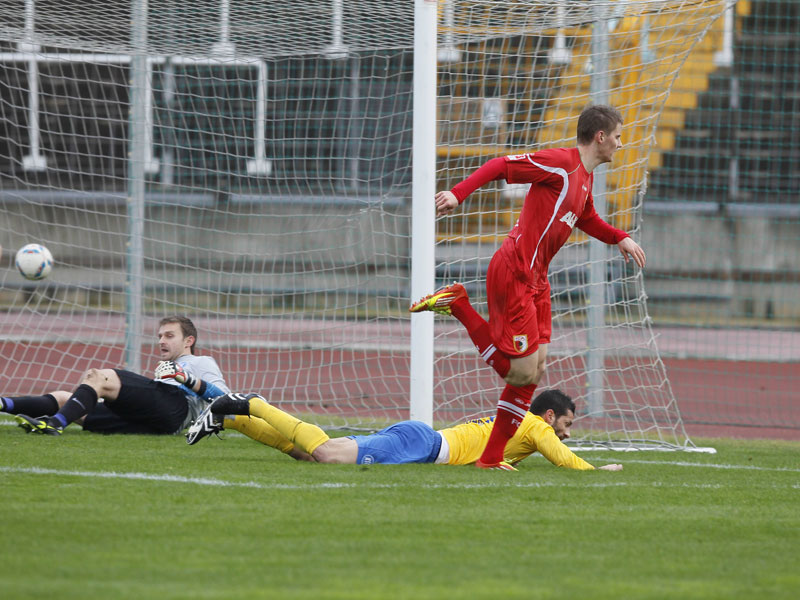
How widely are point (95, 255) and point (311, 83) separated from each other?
3.98 metres

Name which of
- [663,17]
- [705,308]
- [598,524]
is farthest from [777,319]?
[598,524]

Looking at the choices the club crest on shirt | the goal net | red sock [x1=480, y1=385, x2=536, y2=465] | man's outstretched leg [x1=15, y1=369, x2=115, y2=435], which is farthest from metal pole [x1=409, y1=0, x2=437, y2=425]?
man's outstretched leg [x1=15, y1=369, x2=115, y2=435]

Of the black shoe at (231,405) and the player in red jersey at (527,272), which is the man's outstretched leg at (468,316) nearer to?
the player in red jersey at (527,272)

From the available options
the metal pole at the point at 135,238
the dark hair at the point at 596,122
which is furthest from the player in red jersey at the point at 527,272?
the metal pole at the point at 135,238

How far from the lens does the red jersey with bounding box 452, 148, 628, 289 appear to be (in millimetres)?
5734

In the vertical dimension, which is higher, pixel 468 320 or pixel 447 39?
pixel 447 39

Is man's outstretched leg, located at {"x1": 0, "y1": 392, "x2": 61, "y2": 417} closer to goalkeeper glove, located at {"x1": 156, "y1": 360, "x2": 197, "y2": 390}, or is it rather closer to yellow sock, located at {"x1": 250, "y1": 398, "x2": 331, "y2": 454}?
goalkeeper glove, located at {"x1": 156, "y1": 360, "x2": 197, "y2": 390}

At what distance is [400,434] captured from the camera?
5.94 meters

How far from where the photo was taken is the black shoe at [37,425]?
6645 millimetres

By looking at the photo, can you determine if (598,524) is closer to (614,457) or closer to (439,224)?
(614,457)

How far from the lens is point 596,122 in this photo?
592cm

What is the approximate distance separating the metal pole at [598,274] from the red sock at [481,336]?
2.44 m

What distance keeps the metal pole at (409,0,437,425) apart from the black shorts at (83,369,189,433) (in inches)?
61.9

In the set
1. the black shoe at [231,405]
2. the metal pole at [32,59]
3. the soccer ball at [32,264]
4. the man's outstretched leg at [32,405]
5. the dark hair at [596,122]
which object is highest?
the metal pole at [32,59]
